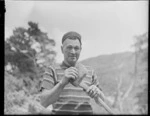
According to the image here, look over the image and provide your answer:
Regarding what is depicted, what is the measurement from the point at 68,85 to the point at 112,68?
753mm

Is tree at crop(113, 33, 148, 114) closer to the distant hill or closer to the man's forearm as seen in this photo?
the distant hill

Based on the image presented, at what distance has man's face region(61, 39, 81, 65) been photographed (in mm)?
2514

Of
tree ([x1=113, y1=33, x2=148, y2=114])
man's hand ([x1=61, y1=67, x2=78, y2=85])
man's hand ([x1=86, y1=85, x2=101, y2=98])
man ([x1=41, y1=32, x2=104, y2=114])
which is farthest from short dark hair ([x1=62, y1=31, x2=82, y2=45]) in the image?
tree ([x1=113, y1=33, x2=148, y2=114])

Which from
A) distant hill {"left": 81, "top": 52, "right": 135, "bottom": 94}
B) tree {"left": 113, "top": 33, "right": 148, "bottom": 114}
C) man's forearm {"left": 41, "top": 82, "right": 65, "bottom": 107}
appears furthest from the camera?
tree {"left": 113, "top": 33, "right": 148, "bottom": 114}

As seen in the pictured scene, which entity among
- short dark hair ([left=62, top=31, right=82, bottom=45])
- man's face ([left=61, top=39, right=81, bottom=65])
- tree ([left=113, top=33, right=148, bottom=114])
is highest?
short dark hair ([left=62, top=31, right=82, bottom=45])

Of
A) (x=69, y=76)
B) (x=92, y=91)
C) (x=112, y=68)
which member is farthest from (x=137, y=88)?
(x=69, y=76)

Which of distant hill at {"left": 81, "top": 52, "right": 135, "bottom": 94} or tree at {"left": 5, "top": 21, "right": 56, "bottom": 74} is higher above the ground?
tree at {"left": 5, "top": 21, "right": 56, "bottom": 74}

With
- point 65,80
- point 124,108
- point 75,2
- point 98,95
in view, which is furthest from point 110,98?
point 75,2

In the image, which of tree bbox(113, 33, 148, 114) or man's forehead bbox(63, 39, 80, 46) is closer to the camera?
man's forehead bbox(63, 39, 80, 46)

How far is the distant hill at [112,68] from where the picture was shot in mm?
2887

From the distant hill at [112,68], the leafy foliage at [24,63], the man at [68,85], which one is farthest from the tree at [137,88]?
the leafy foliage at [24,63]

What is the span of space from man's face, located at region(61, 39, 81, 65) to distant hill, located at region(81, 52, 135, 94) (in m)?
0.33

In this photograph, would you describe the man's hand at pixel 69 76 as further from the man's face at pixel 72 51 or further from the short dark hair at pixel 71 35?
the short dark hair at pixel 71 35

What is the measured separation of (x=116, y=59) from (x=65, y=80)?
0.85m
